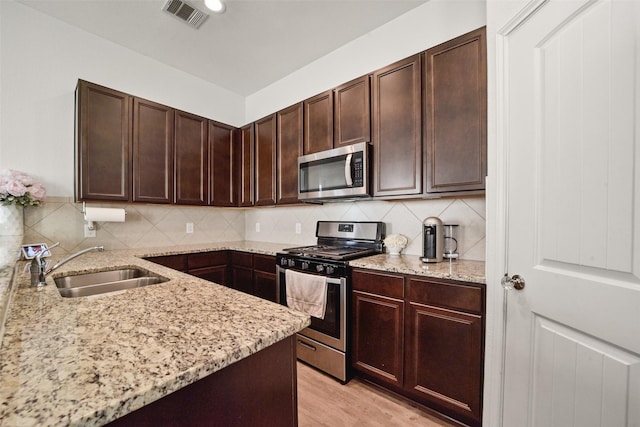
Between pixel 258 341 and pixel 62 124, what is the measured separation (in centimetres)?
284

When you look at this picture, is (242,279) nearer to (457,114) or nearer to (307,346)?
(307,346)

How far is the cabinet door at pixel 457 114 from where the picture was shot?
5.28ft

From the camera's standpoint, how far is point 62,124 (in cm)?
228

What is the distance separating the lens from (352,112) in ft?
7.24

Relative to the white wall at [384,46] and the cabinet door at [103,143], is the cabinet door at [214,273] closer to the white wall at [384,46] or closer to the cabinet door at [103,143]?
the cabinet door at [103,143]

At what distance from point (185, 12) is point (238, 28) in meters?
0.41

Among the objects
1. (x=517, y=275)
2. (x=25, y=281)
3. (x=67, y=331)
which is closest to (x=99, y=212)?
(x=25, y=281)

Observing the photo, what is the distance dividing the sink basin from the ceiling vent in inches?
77.8

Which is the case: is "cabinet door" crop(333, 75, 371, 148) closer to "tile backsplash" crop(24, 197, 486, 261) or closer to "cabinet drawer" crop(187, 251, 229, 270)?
"tile backsplash" crop(24, 197, 486, 261)

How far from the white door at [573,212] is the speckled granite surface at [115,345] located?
0.96 meters

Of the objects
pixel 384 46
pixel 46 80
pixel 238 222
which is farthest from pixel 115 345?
pixel 238 222

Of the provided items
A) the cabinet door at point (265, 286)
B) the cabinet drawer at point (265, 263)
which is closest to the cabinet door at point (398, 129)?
the cabinet drawer at point (265, 263)

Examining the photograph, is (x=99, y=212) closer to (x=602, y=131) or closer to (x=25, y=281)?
(x=25, y=281)

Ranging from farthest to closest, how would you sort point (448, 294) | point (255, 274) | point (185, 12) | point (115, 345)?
point (255, 274), point (185, 12), point (448, 294), point (115, 345)
